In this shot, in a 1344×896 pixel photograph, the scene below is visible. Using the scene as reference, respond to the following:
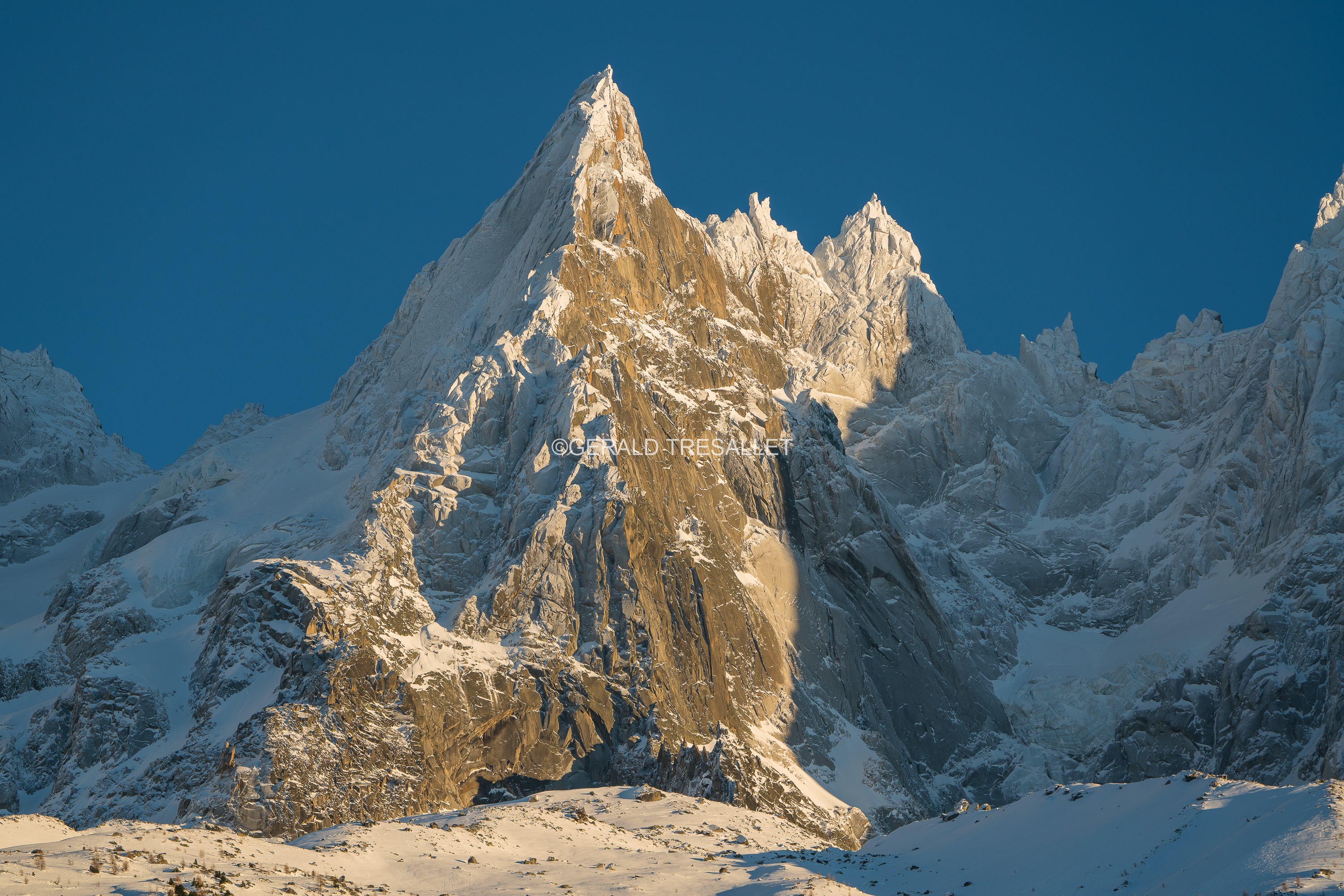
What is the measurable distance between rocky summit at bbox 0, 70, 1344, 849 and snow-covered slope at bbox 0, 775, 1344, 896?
3814 cm

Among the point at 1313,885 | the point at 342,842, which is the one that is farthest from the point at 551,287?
the point at 1313,885

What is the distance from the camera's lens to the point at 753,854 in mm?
77062

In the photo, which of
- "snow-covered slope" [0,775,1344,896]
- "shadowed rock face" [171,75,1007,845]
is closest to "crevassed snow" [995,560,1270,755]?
"shadowed rock face" [171,75,1007,845]

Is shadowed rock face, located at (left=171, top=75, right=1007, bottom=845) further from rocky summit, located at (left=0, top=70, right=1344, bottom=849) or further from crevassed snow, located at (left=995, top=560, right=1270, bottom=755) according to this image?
crevassed snow, located at (left=995, top=560, right=1270, bottom=755)

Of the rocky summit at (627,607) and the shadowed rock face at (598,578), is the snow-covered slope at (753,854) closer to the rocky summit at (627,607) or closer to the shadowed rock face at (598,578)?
the rocky summit at (627,607)

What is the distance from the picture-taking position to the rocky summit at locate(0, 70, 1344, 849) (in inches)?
4948

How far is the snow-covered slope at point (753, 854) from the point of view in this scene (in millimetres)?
52656

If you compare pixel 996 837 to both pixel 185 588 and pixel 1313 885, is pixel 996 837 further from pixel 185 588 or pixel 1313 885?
pixel 185 588

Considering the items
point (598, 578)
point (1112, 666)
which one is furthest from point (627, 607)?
point (1112, 666)

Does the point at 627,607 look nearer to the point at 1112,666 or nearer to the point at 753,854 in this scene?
the point at 753,854

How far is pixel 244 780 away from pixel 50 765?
29850 mm

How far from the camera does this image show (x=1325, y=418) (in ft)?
561

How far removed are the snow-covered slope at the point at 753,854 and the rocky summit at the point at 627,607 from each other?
38141 millimetres

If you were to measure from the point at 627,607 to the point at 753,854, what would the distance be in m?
63.5
